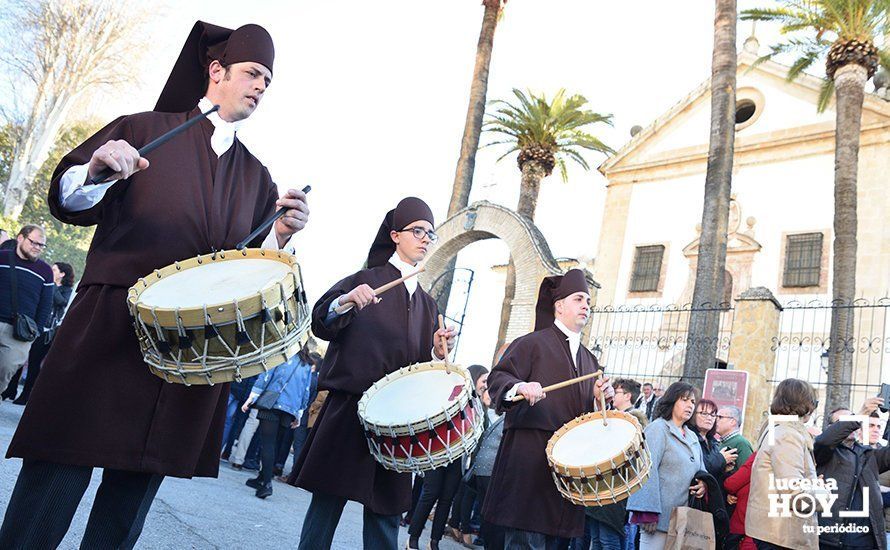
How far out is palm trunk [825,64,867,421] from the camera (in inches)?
591

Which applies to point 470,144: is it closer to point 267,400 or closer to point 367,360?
point 267,400

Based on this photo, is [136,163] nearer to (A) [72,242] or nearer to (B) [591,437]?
(B) [591,437]

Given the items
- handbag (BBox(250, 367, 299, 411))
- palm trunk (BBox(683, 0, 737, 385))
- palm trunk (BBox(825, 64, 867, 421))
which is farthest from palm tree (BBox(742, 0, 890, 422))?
handbag (BBox(250, 367, 299, 411))

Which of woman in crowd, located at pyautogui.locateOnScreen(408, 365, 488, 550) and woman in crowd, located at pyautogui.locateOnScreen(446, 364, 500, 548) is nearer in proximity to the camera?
woman in crowd, located at pyautogui.locateOnScreen(408, 365, 488, 550)

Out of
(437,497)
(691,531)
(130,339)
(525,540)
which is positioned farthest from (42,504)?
(437,497)

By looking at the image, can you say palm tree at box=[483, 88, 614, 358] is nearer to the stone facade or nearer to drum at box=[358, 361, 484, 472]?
the stone facade

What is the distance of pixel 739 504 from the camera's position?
5660 millimetres

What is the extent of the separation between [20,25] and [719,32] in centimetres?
2314

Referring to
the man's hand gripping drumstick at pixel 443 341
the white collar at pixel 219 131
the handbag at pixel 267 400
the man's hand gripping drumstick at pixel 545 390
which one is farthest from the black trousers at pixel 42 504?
the handbag at pixel 267 400

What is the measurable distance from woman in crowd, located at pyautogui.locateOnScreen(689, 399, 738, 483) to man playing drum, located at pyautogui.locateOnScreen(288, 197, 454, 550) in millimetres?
3249

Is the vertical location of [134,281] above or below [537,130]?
below

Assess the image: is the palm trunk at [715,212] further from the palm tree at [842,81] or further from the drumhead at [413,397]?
the drumhead at [413,397]

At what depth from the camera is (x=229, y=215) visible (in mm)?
2904

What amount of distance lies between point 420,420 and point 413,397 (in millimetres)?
257
